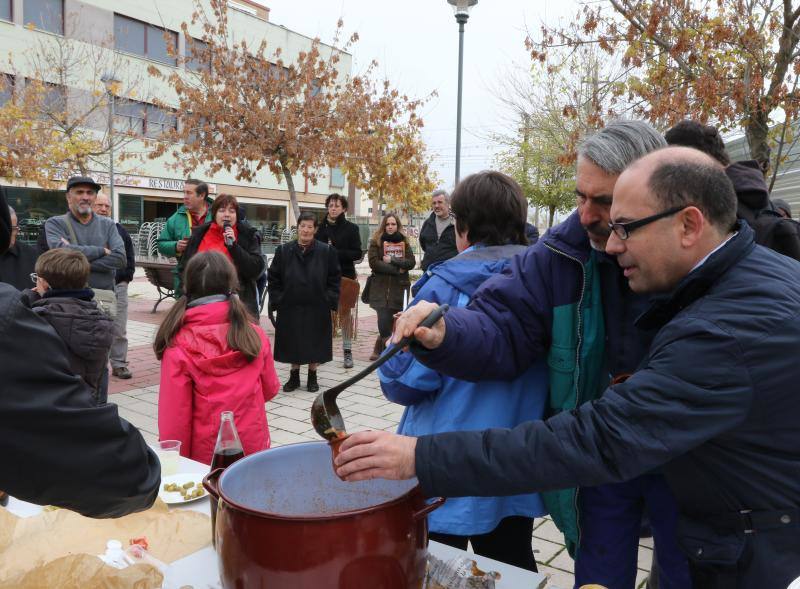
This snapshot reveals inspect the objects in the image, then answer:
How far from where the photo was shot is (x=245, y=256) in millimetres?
5426

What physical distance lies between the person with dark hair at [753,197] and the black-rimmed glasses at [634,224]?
132 centimetres

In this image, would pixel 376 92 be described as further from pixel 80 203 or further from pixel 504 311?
pixel 504 311

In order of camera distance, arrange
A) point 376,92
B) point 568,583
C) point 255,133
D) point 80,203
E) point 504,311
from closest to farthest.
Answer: point 504,311 < point 568,583 < point 80,203 < point 255,133 < point 376,92

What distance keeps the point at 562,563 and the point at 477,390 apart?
5.30 ft

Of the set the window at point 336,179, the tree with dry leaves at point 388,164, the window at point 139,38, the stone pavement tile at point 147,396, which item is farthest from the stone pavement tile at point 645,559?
the window at point 336,179

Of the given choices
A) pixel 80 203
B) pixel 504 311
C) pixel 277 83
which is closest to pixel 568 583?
pixel 504 311

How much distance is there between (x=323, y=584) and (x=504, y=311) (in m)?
0.96

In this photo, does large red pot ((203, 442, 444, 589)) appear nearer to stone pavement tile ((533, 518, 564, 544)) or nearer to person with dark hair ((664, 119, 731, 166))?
person with dark hair ((664, 119, 731, 166))

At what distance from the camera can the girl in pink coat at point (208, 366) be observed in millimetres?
2586

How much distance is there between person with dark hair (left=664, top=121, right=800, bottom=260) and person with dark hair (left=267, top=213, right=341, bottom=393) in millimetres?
3998

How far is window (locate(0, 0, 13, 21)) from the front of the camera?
65.4ft

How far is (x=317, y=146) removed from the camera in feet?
38.2

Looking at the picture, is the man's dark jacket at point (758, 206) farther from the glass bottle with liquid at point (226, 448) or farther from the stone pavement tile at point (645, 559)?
the glass bottle with liquid at point (226, 448)

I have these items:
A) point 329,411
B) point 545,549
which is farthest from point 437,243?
point 329,411
